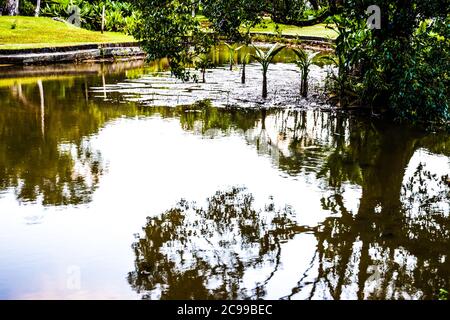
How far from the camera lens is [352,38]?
38.1 feet

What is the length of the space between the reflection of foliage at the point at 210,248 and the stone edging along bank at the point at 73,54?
16.9 metres

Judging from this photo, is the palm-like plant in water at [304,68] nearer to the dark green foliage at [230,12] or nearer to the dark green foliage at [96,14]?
the dark green foliage at [230,12]

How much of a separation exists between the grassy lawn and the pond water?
40.9 ft

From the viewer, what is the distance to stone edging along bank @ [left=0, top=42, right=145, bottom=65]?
21.7m

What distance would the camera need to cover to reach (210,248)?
18.9ft

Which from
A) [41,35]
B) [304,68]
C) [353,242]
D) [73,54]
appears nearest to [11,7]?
[41,35]

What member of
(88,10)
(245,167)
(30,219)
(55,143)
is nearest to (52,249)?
(30,219)

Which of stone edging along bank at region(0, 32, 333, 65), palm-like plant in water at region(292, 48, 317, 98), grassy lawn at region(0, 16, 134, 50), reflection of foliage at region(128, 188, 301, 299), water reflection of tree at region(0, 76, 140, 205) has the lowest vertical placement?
reflection of foliage at region(128, 188, 301, 299)

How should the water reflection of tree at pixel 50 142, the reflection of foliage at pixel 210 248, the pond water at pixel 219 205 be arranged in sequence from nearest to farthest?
1. the reflection of foliage at pixel 210 248
2. the pond water at pixel 219 205
3. the water reflection of tree at pixel 50 142

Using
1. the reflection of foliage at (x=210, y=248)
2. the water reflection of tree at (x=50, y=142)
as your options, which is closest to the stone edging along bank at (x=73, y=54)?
the water reflection of tree at (x=50, y=142)

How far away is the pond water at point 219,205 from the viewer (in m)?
5.09

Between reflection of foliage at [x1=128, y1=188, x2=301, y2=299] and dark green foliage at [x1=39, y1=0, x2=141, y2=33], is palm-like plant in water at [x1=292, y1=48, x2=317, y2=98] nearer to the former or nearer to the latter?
reflection of foliage at [x1=128, y1=188, x2=301, y2=299]

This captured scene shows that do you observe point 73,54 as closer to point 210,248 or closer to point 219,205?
point 219,205

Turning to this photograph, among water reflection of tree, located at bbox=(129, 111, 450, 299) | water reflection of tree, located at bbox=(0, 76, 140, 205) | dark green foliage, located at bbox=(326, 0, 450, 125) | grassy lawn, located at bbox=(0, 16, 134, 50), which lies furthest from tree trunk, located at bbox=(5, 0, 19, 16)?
water reflection of tree, located at bbox=(129, 111, 450, 299)
